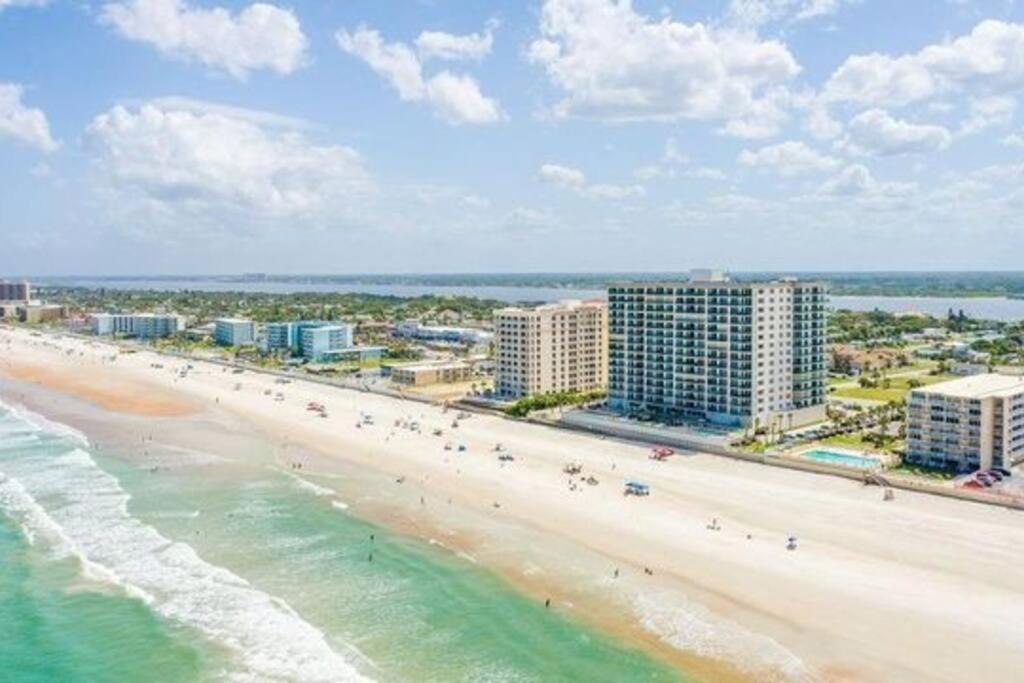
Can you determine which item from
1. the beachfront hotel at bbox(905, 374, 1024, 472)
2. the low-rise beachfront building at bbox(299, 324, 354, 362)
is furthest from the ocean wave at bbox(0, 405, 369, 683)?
the low-rise beachfront building at bbox(299, 324, 354, 362)

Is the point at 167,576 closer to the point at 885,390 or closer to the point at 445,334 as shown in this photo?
the point at 885,390

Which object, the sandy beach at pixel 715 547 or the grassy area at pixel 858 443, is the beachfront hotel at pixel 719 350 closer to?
the grassy area at pixel 858 443

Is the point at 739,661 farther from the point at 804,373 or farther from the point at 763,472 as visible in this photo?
the point at 804,373

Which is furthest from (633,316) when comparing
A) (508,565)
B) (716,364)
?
(508,565)

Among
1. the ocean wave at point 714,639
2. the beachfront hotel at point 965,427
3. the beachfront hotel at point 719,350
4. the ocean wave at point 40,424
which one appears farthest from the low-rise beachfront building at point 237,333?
the ocean wave at point 714,639

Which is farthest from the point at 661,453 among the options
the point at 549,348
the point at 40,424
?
the point at 40,424

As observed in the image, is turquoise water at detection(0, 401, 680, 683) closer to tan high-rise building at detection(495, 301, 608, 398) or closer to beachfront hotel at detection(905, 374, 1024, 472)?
beachfront hotel at detection(905, 374, 1024, 472)
